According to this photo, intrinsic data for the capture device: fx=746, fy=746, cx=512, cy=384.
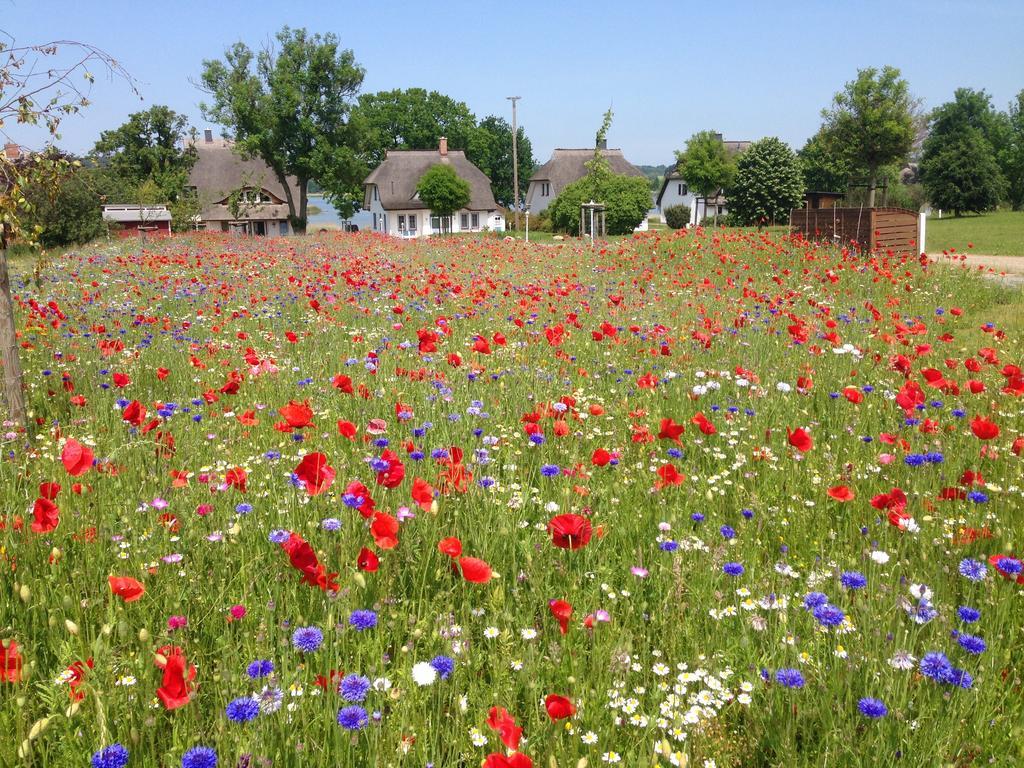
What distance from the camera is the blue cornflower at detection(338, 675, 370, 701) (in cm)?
150

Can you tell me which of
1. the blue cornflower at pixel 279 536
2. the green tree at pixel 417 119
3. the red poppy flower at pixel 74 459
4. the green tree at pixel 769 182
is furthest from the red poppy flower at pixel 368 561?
the green tree at pixel 417 119

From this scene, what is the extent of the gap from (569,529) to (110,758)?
108 centimetres

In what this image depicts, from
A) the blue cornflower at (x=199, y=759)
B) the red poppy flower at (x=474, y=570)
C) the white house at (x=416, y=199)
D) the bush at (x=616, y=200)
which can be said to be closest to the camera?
the blue cornflower at (x=199, y=759)

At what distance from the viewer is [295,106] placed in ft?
165

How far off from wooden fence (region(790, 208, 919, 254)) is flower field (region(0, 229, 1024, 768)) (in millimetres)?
10568

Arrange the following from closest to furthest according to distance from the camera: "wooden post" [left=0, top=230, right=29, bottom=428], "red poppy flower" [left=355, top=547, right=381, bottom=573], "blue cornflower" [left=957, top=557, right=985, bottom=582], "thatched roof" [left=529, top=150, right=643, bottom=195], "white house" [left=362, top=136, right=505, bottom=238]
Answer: "red poppy flower" [left=355, top=547, right=381, bottom=573], "blue cornflower" [left=957, top=557, right=985, bottom=582], "wooden post" [left=0, top=230, right=29, bottom=428], "white house" [left=362, top=136, right=505, bottom=238], "thatched roof" [left=529, top=150, right=643, bottom=195]

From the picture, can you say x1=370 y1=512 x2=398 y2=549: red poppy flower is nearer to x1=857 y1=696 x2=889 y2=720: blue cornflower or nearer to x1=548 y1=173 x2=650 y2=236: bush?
x1=857 y1=696 x2=889 y2=720: blue cornflower

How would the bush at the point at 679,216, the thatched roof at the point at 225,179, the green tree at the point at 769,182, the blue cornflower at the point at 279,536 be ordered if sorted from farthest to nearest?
the thatched roof at the point at 225,179, the bush at the point at 679,216, the green tree at the point at 769,182, the blue cornflower at the point at 279,536

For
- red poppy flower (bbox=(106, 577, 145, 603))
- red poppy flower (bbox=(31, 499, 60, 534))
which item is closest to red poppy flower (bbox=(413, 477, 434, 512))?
red poppy flower (bbox=(106, 577, 145, 603))

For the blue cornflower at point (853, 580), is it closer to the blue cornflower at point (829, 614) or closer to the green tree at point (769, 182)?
the blue cornflower at point (829, 614)

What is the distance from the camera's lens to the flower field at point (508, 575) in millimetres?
1716

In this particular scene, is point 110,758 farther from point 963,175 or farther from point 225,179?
point 225,179

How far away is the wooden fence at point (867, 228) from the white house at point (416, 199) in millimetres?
52311

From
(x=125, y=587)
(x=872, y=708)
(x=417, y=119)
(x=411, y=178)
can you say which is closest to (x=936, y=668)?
(x=872, y=708)
